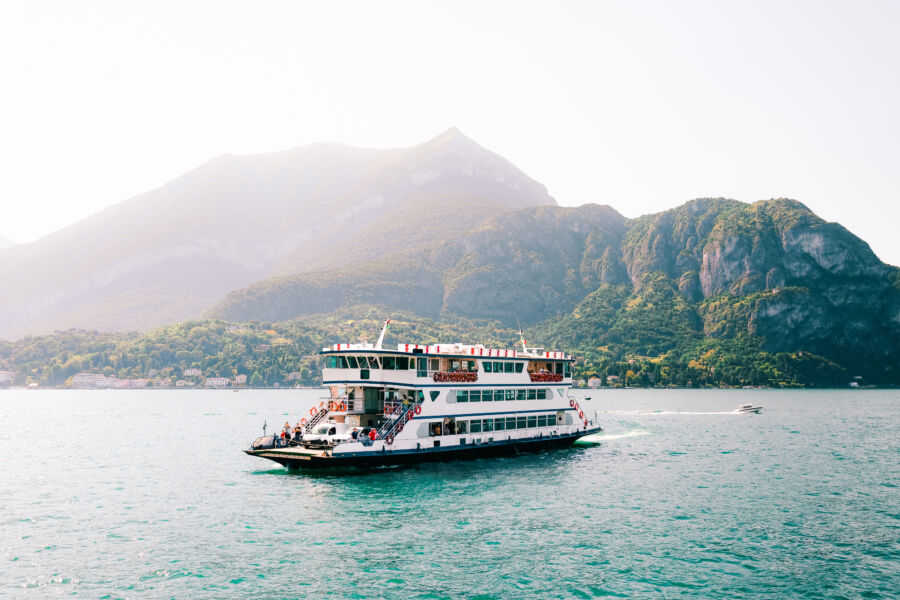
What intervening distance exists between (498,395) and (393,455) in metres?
13.8

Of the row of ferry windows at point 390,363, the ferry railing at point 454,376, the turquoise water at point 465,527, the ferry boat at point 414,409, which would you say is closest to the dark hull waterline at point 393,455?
the ferry boat at point 414,409

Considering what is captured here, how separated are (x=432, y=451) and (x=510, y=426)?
11092 mm

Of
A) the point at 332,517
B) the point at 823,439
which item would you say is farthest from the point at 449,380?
the point at 823,439

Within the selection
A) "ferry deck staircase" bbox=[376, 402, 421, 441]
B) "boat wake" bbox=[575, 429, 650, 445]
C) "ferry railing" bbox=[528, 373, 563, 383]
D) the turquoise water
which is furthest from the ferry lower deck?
"boat wake" bbox=[575, 429, 650, 445]

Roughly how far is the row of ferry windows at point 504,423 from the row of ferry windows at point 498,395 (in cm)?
179

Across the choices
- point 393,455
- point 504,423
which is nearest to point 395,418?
point 393,455

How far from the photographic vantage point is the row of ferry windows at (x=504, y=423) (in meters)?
57.7

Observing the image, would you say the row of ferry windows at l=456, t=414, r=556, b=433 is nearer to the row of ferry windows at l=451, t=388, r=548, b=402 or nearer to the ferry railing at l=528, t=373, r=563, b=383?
the row of ferry windows at l=451, t=388, r=548, b=402

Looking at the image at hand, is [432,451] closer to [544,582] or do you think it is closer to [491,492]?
[491,492]

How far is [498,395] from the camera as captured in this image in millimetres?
61031

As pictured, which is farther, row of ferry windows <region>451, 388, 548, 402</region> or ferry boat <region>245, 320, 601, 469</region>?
row of ferry windows <region>451, 388, 548, 402</region>

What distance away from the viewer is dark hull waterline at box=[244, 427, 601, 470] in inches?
1901

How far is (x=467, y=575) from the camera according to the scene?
29.0 meters

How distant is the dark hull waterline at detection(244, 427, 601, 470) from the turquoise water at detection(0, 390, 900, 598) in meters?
0.94
